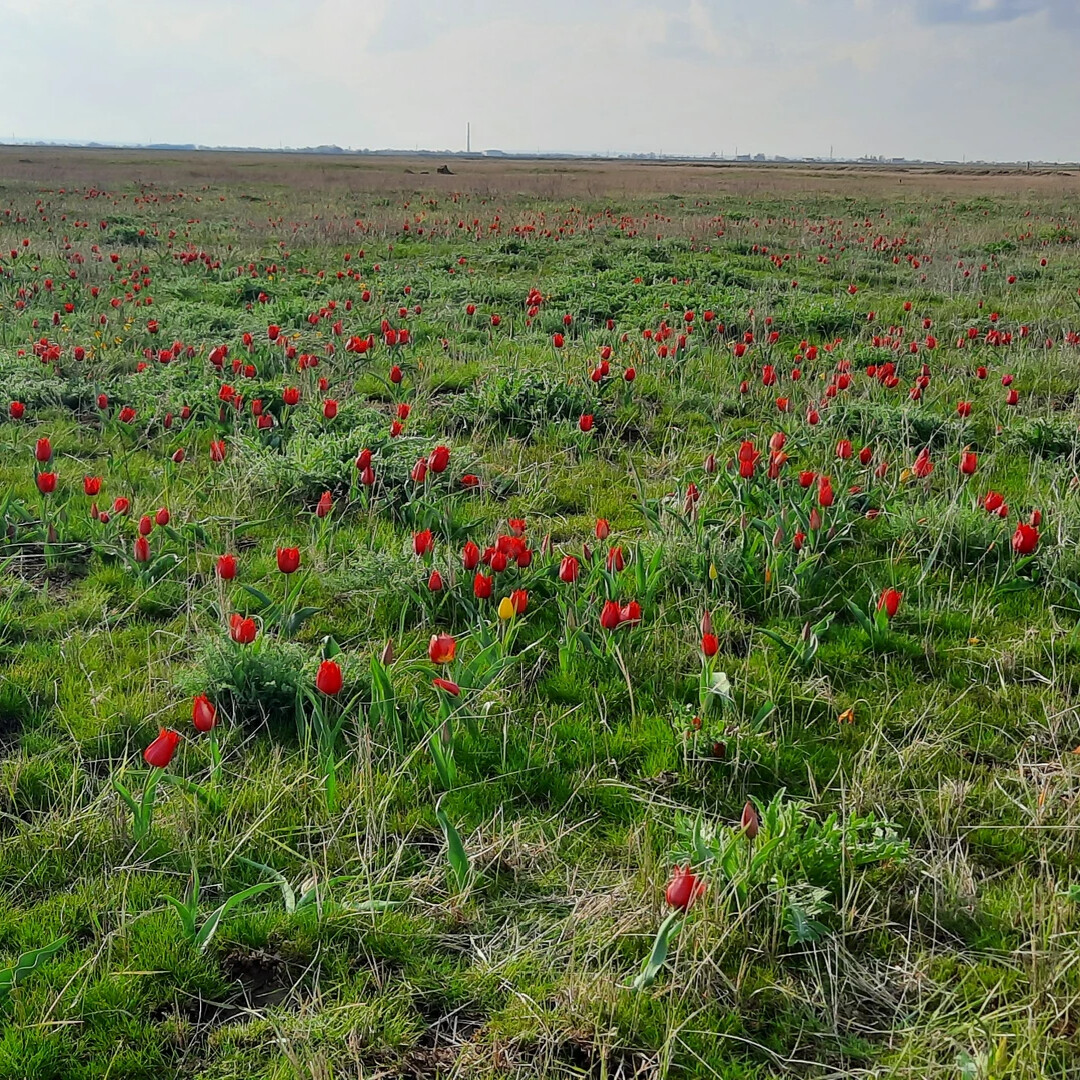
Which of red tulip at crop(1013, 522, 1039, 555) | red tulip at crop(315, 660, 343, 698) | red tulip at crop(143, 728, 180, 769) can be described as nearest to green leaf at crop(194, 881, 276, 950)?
red tulip at crop(143, 728, 180, 769)

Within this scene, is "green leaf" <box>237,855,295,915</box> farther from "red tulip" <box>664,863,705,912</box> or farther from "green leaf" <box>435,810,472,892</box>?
"red tulip" <box>664,863,705,912</box>

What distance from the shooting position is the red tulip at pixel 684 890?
214 centimetres

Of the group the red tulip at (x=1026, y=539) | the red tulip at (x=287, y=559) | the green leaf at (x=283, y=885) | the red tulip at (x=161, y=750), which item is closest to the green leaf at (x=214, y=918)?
the green leaf at (x=283, y=885)

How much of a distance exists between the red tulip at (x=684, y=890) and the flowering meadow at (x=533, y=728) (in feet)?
0.05

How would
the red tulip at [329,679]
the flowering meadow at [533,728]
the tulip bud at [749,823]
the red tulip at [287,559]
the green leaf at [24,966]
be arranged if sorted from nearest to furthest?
the green leaf at [24,966], the flowering meadow at [533,728], the tulip bud at [749,823], the red tulip at [329,679], the red tulip at [287,559]

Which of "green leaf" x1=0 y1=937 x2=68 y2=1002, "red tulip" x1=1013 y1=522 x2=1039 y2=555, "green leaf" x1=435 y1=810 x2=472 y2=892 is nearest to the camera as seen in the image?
"green leaf" x1=0 y1=937 x2=68 y2=1002

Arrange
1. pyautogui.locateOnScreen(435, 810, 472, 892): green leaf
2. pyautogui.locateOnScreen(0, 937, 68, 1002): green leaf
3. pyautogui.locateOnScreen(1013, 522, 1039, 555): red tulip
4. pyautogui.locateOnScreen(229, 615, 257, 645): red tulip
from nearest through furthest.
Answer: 1. pyautogui.locateOnScreen(0, 937, 68, 1002): green leaf
2. pyautogui.locateOnScreen(435, 810, 472, 892): green leaf
3. pyautogui.locateOnScreen(229, 615, 257, 645): red tulip
4. pyautogui.locateOnScreen(1013, 522, 1039, 555): red tulip

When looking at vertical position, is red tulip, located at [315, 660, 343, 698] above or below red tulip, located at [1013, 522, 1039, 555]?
below

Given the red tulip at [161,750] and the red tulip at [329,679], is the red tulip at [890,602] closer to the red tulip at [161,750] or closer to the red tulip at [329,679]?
the red tulip at [329,679]

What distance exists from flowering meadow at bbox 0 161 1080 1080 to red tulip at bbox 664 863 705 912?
1cm

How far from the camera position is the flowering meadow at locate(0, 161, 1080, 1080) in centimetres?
210

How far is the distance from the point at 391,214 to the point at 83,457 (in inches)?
655

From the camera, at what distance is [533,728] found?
3.06 m

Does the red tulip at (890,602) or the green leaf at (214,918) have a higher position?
the red tulip at (890,602)
